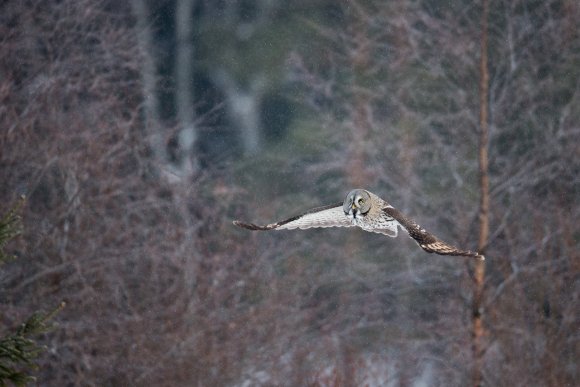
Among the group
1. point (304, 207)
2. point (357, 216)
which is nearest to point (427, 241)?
point (357, 216)

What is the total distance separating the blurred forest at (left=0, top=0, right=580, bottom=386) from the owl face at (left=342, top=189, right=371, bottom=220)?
573 centimetres

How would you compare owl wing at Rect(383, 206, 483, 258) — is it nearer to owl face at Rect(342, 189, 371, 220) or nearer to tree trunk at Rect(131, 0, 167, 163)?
owl face at Rect(342, 189, 371, 220)

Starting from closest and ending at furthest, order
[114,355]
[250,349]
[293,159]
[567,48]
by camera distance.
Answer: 1. [114,355]
2. [250,349]
3. [567,48]
4. [293,159]

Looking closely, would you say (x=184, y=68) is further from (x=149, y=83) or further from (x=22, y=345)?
(x=22, y=345)

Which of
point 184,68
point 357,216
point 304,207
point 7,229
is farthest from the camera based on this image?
point 184,68

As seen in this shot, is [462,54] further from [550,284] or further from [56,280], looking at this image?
[56,280]

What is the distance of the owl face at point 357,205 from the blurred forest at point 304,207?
5730 millimetres

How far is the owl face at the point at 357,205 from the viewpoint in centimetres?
486

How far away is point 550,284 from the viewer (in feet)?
36.1

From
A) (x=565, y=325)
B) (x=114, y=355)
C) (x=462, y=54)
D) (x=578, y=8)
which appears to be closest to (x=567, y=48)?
(x=578, y=8)

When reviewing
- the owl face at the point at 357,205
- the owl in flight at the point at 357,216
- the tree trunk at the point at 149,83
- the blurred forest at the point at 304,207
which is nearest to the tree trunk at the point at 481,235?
the blurred forest at the point at 304,207

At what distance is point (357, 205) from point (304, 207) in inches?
403

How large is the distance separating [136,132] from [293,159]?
3492 mm

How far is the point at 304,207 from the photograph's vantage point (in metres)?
15.1
